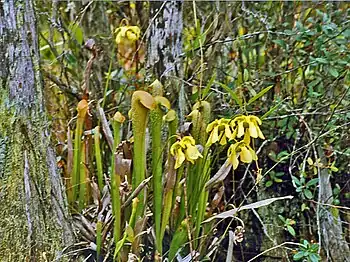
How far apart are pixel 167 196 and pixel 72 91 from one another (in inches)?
29.7

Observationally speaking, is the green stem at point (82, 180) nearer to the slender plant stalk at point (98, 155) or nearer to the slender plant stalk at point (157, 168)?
the slender plant stalk at point (98, 155)

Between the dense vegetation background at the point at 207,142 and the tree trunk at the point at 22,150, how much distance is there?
16mm

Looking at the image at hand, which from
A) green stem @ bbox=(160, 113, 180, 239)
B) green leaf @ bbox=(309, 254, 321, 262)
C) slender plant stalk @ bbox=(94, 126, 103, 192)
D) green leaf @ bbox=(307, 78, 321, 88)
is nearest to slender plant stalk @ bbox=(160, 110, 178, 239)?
green stem @ bbox=(160, 113, 180, 239)

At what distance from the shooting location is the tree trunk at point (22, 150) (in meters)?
0.97

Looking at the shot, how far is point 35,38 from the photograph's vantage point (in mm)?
1034

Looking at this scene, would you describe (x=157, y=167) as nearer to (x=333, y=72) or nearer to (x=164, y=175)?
(x=164, y=175)

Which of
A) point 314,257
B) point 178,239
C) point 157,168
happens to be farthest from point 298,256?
point 157,168

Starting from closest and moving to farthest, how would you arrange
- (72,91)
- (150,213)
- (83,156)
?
1. (150,213)
2. (83,156)
3. (72,91)

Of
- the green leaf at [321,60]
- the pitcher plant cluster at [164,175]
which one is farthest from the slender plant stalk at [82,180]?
the green leaf at [321,60]

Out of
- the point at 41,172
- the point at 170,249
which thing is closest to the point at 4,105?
the point at 41,172

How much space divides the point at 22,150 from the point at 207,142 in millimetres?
413

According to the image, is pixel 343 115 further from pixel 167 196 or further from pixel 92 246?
pixel 92 246

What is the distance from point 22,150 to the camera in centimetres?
99

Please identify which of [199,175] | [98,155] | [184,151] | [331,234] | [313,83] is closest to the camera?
[184,151]
